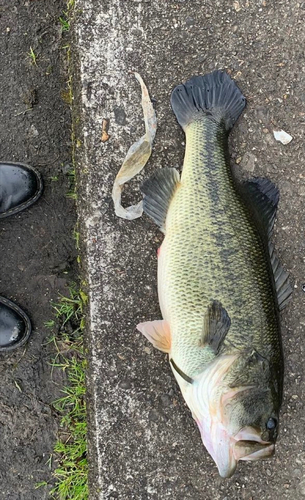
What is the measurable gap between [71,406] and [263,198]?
1.76 m

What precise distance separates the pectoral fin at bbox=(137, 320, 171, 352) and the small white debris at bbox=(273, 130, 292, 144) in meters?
1.24

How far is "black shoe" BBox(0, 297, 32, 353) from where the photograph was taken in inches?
125

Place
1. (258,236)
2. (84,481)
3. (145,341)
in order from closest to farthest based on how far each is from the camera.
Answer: (258,236)
(145,341)
(84,481)

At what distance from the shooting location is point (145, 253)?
111 inches

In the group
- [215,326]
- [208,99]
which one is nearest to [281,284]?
[215,326]

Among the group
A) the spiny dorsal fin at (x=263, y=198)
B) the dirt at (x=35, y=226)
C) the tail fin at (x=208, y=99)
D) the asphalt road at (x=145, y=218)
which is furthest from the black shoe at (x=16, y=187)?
the spiny dorsal fin at (x=263, y=198)

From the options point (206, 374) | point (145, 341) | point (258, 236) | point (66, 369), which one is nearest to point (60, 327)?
point (66, 369)

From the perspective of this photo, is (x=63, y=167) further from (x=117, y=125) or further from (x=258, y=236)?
(x=258, y=236)

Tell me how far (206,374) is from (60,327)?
121cm

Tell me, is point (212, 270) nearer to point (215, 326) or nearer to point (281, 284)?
point (215, 326)

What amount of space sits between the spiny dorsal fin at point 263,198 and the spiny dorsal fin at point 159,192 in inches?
15.8

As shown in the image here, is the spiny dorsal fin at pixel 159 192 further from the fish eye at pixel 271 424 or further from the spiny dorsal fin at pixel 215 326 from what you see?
the fish eye at pixel 271 424

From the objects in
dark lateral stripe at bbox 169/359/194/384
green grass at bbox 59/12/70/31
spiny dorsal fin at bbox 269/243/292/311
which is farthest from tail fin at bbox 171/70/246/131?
dark lateral stripe at bbox 169/359/194/384

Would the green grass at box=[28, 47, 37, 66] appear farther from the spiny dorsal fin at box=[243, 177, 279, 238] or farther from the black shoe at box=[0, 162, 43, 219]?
the spiny dorsal fin at box=[243, 177, 279, 238]
